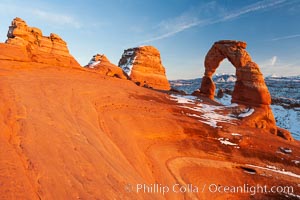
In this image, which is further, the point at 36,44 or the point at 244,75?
the point at 244,75

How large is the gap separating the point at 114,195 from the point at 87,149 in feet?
5.56

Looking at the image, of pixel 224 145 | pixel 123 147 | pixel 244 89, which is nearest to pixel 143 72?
pixel 244 89

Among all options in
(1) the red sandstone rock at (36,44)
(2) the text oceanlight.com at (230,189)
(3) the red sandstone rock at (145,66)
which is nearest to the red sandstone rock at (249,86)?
(2) the text oceanlight.com at (230,189)

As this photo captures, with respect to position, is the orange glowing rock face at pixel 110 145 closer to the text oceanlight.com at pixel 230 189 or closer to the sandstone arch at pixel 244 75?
the text oceanlight.com at pixel 230 189

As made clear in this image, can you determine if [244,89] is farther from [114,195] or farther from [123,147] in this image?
[114,195]

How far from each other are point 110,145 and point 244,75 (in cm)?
1638

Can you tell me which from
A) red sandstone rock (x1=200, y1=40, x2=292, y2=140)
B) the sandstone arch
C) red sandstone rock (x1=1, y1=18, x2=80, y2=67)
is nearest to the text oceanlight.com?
red sandstone rock (x1=200, y1=40, x2=292, y2=140)

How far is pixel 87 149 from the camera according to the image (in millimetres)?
5785

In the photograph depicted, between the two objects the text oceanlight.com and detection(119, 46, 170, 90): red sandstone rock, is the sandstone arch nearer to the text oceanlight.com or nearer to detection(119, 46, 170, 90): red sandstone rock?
the text oceanlight.com

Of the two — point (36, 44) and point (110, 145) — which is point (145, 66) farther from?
point (110, 145)

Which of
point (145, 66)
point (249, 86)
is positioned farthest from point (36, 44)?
point (145, 66)

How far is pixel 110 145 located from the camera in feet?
23.9

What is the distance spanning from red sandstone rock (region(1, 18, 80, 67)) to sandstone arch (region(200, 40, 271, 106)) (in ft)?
47.2

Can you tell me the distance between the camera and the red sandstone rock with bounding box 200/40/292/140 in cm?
1667
